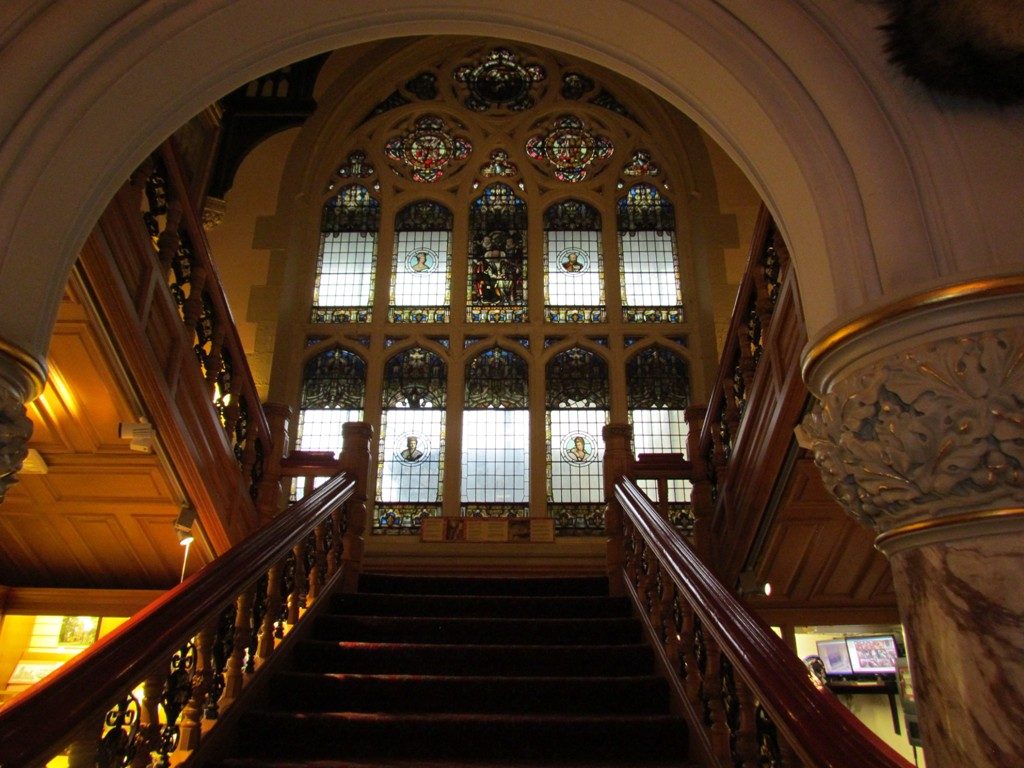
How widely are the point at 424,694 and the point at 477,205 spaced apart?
6725 mm

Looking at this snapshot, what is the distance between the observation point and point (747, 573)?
4.80 meters

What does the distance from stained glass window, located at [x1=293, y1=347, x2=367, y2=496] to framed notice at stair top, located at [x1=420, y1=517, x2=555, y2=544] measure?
4.50 ft

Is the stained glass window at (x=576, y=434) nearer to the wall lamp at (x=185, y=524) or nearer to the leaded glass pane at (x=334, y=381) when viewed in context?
the leaded glass pane at (x=334, y=381)

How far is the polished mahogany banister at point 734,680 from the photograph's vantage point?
1.88 meters

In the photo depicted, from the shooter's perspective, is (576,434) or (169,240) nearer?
(169,240)

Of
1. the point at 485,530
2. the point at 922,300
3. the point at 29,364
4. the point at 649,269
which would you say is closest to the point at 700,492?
the point at 485,530

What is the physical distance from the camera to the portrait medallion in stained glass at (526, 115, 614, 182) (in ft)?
30.9

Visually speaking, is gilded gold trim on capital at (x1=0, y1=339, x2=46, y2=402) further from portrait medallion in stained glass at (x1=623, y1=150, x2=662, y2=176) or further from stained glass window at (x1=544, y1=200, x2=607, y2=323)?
portrait medallion in stained glass at (x1=623, y1=150, x2=662, y2=176)

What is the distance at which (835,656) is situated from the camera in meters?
6.53

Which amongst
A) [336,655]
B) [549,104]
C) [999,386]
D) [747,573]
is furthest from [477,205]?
[999,386]

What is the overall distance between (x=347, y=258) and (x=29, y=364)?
715cm

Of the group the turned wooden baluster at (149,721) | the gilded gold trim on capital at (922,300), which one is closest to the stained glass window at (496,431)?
the turned wooden baluster at (149,721)

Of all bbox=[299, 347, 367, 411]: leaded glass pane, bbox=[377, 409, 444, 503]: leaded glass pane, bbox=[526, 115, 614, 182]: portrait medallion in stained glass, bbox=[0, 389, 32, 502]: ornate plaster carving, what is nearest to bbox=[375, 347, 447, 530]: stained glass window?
bbox=[377, 409, 444, 503]: leaded glass pane

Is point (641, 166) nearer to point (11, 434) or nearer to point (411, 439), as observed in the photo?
point (411, 439)
